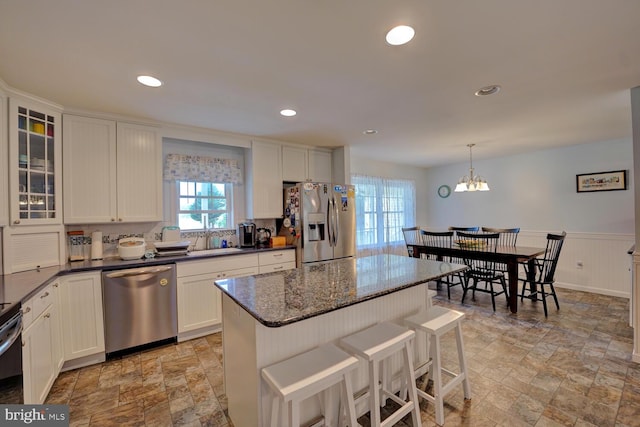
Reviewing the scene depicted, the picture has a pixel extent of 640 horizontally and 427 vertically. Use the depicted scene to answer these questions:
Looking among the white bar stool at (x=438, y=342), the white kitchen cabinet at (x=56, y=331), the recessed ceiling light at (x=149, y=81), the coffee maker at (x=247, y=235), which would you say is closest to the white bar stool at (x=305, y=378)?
the white bar stool at (x=438, y=342)

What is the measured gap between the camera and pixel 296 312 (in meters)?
1.31

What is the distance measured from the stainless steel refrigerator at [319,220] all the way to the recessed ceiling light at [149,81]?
6.22ft

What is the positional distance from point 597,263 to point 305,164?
A: 472 cm

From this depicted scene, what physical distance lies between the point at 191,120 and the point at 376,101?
194 centimetres

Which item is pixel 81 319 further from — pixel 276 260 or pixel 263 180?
pixel 263 180

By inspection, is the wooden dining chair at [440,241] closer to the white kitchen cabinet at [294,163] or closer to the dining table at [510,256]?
the dining table at [510,256]

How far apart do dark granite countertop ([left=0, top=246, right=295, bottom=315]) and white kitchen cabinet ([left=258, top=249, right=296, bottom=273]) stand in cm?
10

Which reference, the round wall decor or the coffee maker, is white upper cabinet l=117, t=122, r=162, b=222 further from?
the round wall decor

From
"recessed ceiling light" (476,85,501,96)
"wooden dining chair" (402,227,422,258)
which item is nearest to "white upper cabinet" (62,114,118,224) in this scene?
"recessed ceiling light" (476,85,501,96)

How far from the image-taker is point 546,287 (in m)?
4.60

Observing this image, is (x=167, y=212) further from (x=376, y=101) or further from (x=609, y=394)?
(x=609, y=394)

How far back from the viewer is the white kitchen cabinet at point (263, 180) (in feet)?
12.0

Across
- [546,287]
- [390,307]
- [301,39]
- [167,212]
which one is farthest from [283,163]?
[546,287]

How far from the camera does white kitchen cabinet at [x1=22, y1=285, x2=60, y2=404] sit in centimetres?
166
